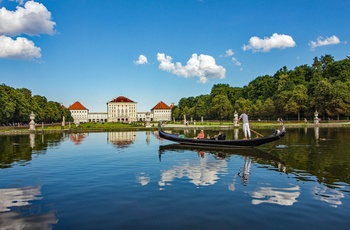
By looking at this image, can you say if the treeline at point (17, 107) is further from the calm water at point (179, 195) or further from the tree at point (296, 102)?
the tree at point (296, 102)

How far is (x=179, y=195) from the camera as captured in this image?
34.1 feet

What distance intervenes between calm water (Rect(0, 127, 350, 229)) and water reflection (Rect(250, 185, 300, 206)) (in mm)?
30

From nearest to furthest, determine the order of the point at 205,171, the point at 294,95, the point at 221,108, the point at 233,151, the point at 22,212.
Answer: the point at 22,212 < the point at 205,171 < the point at 233,151 < the point at 294,95 < the point at 221,108

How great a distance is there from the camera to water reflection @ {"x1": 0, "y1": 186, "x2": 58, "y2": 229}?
7.96 metres

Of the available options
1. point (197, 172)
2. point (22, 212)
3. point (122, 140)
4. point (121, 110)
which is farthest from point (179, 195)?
point (121, 110)

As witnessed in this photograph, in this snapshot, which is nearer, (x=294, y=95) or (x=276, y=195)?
(x=276, y=195)

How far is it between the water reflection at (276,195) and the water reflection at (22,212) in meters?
5.81

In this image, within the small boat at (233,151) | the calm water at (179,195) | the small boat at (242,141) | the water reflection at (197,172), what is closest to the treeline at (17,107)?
the small boat at (233,151)

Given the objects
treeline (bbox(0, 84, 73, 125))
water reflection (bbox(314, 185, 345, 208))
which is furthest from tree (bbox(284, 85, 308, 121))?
water reflection (bbox(314, 185, 345, 208))

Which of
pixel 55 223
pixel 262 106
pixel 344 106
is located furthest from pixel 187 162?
pixel 262 106

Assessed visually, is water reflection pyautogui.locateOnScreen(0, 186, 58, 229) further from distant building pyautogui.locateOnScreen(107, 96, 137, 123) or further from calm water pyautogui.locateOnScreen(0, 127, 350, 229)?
distant building pyautogui.locateOnScreen(107, 96, 137, 123)

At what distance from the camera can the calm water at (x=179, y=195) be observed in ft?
26.4

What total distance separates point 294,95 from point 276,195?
259 feet

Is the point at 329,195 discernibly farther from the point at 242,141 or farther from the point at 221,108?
the point at 221,108
